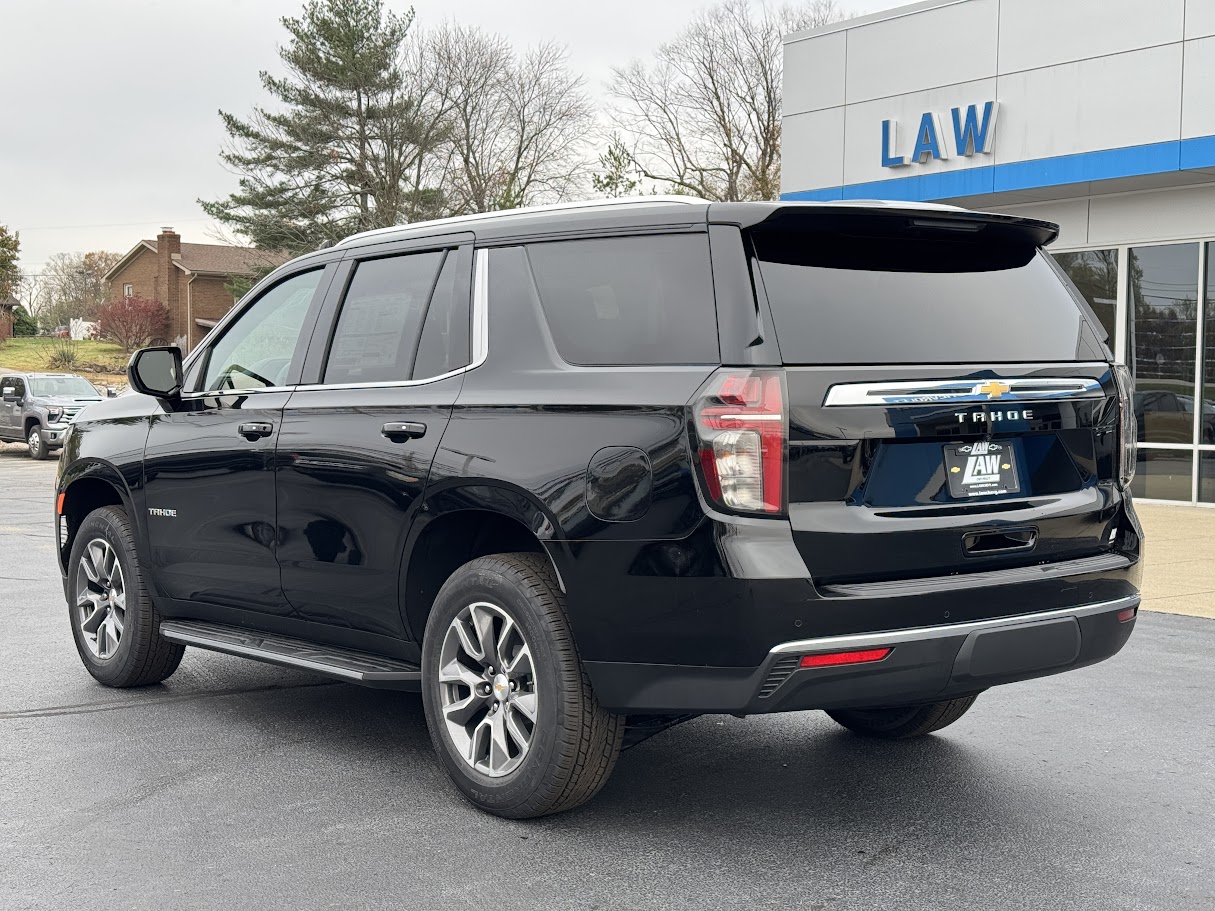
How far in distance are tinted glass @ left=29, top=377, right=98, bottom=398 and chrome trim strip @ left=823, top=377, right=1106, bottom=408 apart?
1068 inches

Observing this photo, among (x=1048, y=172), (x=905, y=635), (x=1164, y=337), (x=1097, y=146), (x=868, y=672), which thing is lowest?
(x=868, y=672)

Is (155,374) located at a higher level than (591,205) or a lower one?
lower

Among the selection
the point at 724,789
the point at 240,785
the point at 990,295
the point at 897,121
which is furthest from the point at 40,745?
the point at 897,121

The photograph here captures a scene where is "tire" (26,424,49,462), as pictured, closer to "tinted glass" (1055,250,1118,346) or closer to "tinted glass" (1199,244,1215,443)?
"tinted glass" (1055,250,1118,346)

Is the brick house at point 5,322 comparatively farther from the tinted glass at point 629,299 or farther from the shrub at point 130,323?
the tinted glass at point 629,299

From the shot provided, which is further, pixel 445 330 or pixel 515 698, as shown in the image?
pixel 445 330

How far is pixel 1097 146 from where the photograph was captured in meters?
16.4

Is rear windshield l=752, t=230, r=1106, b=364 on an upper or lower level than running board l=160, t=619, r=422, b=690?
upper

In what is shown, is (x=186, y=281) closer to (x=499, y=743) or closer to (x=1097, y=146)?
(x=1097, y=146)

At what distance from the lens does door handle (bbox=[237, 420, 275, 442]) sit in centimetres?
540

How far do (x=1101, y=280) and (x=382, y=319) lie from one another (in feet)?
46.5

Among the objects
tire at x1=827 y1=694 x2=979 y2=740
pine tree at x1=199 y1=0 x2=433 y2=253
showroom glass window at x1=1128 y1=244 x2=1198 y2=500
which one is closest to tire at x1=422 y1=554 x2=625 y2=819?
tire at x1=827 y1=694 x2=979 y2=740

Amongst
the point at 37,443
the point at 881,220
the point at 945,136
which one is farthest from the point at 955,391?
the point at 37,443

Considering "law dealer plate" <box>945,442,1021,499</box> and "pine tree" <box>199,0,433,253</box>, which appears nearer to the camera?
"law dealer plate" <box>945,442,1021,499</box>
